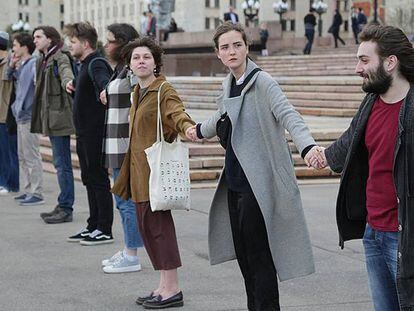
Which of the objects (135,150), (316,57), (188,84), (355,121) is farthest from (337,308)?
(316,57)

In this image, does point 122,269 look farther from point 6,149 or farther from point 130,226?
point 6,149

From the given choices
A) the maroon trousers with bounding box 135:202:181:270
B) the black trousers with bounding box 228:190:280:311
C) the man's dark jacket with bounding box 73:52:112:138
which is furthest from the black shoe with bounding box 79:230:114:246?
the black trousers with bounding box 228:190:280:311

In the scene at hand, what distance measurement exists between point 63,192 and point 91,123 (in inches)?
67.2

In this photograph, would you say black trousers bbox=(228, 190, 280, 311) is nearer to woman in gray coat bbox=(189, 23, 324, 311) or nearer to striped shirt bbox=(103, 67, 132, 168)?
woman in gray coat bbox=(189, 23, 324, 311)

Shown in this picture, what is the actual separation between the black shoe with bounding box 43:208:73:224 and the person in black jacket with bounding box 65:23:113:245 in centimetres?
151

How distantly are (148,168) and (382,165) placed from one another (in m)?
2.43

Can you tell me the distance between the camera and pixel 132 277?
7.41 meters

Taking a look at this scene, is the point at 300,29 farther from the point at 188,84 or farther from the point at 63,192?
the point at 63,192

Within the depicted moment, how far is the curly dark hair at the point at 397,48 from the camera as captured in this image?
428 centimetres

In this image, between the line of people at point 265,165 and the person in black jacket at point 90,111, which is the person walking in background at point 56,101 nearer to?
the person in black jacket at point 90,111

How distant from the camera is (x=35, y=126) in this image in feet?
33.2

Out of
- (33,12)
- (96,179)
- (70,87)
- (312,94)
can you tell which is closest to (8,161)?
(70,87)

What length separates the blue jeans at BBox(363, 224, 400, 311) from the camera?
14.3ft

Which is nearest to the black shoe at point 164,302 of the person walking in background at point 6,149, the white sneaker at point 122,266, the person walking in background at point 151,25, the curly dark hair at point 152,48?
the white sneaker at point 122,266
